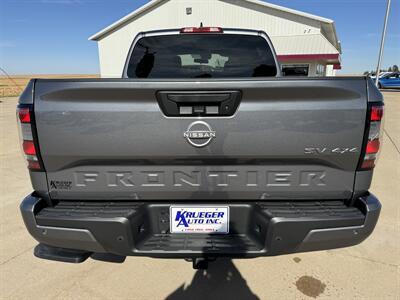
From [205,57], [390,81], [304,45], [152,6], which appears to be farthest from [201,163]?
[390,81]

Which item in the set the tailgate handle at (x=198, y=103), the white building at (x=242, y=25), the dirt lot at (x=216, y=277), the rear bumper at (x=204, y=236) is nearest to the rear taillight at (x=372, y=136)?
the rear bumper at (x=204, y=236)

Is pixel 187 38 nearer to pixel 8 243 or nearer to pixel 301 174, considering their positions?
pixel 301 174

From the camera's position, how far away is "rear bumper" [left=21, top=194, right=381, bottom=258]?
5.88 feet

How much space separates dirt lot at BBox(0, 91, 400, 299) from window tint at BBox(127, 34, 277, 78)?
1.91 m

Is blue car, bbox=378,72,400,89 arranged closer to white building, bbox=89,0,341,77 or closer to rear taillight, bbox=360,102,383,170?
white building, bbox=89,0,341,77

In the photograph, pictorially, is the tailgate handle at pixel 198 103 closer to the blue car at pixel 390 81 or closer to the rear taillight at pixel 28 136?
the rear taillight at pixel 28 136

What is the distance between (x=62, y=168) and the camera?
6.07ft

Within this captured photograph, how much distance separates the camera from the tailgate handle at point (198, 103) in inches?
68.5

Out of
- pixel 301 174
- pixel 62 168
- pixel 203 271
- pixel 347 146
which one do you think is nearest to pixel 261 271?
pixel 203 271

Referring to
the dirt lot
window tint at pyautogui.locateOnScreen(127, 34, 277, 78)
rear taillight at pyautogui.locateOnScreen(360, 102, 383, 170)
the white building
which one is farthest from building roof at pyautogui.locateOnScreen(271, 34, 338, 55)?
rear taillight at pyautogui.locateOnScreen(360, 102, 383, 170)

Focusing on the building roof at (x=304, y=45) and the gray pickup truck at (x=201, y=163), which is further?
the building roof at (x=304, y=45)

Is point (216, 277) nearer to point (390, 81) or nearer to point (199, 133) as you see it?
point (199, 133)

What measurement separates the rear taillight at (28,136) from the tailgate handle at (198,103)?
0.83 m

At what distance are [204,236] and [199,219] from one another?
0.44ft
